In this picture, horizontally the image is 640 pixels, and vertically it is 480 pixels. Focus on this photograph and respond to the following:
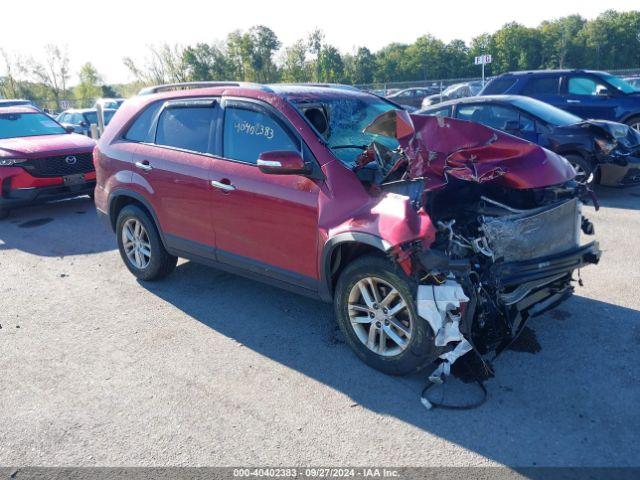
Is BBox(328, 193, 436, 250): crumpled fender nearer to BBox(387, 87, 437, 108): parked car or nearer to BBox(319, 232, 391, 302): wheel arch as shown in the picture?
BBox(319, 232, 391, 302): wheel arch

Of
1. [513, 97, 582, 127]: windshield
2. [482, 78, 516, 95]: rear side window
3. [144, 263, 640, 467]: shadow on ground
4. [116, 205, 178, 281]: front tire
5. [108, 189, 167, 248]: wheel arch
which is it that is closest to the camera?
[144, 263, 640, 467]: shadow on ground

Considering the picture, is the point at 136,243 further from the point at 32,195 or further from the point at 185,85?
the point at 32,195

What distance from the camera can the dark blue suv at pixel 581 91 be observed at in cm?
1009

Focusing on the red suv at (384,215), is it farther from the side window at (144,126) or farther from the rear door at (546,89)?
the rear door at (546,89)

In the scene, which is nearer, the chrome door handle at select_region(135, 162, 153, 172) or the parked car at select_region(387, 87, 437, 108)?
the chrome door handle at select_region(135, 162, 153, 172)

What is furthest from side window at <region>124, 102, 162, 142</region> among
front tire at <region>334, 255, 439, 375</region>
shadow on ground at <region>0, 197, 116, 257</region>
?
front tire at <region>334, 255, 439, 375</region>

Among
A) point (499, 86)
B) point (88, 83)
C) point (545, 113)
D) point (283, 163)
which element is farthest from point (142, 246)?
point (88, 83)

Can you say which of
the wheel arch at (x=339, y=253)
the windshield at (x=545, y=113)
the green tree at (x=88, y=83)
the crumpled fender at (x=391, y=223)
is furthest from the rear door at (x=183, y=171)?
the green tree at (x=88, y=83)

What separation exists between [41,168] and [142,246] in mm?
4265

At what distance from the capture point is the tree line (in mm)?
60594

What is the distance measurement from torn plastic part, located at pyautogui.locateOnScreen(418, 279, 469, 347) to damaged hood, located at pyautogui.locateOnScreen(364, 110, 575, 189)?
2.63 feet

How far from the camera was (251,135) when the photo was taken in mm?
4426

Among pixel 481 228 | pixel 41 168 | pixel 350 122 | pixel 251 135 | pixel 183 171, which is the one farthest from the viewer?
pixel 41 168

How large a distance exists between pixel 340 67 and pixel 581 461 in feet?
234
